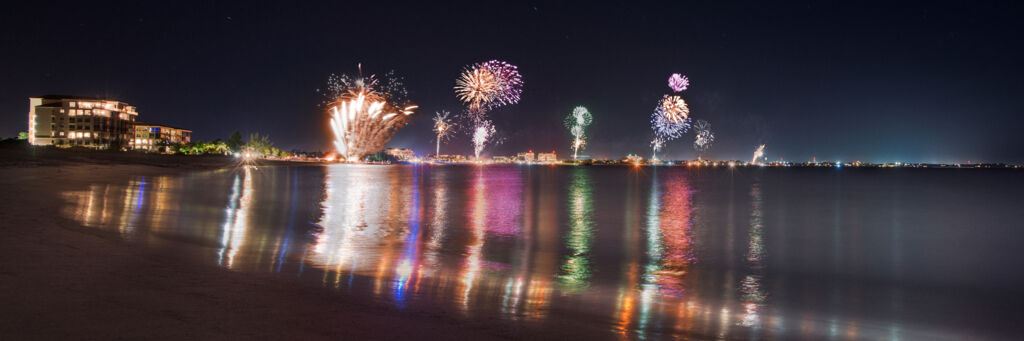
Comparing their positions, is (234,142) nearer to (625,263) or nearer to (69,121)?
(69,121)

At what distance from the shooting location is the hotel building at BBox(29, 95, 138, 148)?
311 feet

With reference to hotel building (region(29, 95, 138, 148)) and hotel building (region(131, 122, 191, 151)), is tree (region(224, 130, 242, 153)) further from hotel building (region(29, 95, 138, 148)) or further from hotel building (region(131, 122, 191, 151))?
hotel building (region(29, 95, 138, 148))

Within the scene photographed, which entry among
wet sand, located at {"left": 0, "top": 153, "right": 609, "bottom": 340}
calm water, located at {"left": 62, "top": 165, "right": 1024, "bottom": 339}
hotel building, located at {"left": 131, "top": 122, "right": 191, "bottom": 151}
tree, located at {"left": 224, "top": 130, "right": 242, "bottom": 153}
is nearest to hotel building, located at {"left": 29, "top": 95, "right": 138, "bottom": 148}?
hotel building, located at {"left": 131, "top": 122, "right": 191, "bottom": 151}

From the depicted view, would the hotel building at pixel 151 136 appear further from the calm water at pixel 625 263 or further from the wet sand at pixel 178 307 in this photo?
the wet sand at pixel 178 307

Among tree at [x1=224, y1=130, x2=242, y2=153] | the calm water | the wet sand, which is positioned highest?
tree at [x1=224, y1=130, x2=242, y2=153]

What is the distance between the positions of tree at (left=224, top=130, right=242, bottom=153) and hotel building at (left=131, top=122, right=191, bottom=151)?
40.1ft

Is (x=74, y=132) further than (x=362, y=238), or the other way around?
(x=74, y=132)

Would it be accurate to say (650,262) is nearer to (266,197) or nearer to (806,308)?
(806,308)

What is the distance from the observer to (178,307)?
246 inches

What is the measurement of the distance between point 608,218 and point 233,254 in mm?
15919

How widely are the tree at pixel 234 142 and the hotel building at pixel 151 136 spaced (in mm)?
12208

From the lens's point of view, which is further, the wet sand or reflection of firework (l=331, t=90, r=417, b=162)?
reflection of firework (l=331, t=90, r=417, b=162)

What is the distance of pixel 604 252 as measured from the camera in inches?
551

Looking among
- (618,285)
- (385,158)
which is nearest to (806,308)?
(618,285)
